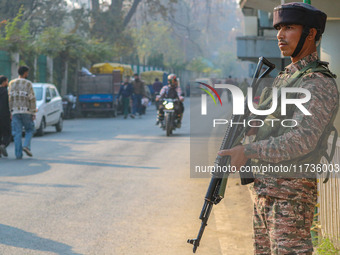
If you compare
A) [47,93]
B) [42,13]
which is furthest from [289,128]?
[42,13]

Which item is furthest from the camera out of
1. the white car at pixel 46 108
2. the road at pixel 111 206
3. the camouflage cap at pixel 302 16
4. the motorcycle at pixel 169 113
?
the white car at pixel 46 108

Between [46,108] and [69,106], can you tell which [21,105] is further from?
[69,106]

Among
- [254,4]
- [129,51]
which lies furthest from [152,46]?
[254,4]

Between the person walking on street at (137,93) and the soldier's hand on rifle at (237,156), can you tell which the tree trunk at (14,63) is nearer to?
the person walking on street at (137,93)

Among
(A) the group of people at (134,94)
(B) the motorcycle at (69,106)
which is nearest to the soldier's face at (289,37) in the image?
(A) the group of people at (134,94)

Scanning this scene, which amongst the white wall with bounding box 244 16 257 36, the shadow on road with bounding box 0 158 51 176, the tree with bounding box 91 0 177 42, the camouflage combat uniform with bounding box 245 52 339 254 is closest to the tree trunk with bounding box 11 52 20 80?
the white wall with bounding box 244 16 257 36

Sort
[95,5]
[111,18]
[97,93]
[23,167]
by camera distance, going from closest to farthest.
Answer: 1. [23,167]
2. [97,93]
3. [111,18]
4. [95,5]

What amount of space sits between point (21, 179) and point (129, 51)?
41.1 meters

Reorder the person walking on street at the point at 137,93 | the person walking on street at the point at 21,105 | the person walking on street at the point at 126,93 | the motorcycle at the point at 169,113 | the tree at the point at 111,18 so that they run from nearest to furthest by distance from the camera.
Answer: the person walking on street at the point at 21,105
the motorcycle at the point at 169,113
the person walking on street at the point at 137,93
the person walking on street at the point at 126,93
the tree at the point at 111,18

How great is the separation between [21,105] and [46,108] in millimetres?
6234

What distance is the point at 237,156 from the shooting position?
10.3 ft

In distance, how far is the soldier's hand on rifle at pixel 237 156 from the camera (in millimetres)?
3135

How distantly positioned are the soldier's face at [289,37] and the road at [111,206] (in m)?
3.25

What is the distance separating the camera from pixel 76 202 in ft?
28.5
